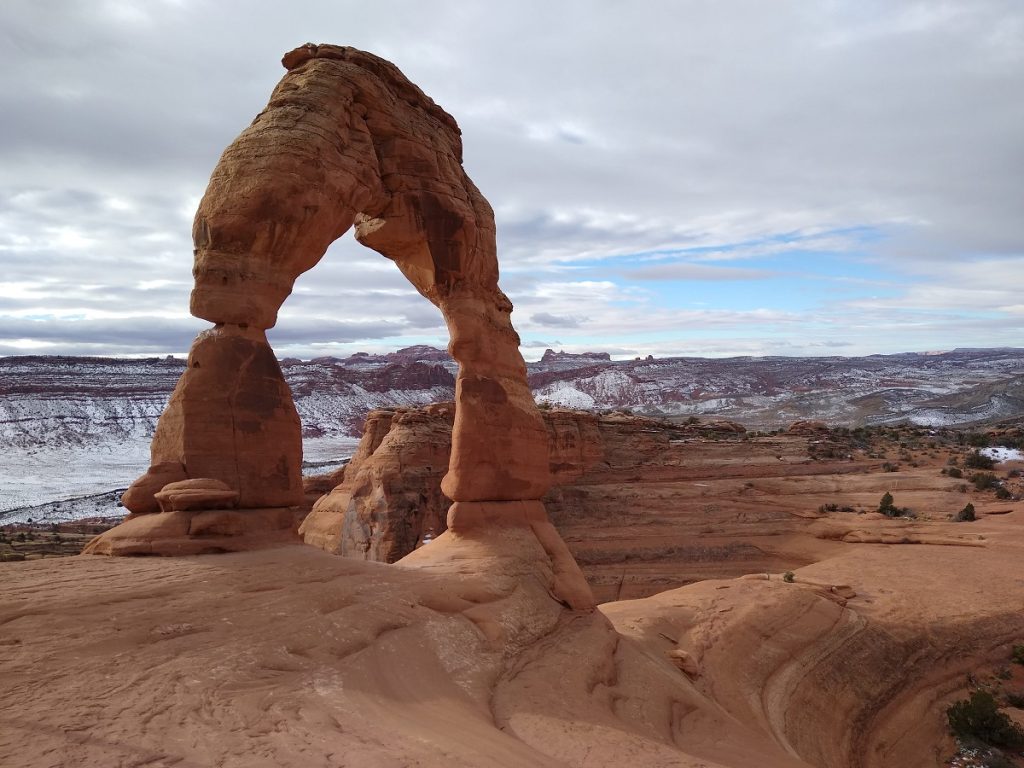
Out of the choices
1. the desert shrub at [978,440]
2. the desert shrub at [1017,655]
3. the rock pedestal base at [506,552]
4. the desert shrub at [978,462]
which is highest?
the rock pedestal base at [506,552]

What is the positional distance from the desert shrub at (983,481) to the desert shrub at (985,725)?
2114 centimetres

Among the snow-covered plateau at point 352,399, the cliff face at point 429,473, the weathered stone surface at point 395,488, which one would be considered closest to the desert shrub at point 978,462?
the cliff face at point 429,473

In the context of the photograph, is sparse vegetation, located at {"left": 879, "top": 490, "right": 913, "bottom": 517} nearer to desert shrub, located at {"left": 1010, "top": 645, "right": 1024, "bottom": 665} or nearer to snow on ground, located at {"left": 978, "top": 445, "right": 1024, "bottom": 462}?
snow on ground, located at {"left": 978, "top": 445, "right": 1024, "bottom": 462}

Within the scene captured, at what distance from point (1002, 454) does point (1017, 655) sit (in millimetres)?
26316

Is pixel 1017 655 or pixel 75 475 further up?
pixel 1017 655

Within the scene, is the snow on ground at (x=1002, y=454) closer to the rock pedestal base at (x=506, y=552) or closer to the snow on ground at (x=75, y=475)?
the rock pedestal base at (x=506, y=552)

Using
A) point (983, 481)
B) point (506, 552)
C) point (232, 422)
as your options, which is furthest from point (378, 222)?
point (983, 481)

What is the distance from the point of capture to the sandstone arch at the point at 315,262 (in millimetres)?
9414

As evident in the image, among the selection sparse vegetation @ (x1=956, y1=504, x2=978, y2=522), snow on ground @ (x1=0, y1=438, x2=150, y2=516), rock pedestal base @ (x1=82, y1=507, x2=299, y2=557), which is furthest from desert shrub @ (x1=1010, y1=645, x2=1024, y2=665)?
snow on ground @ (x1=0, y1=438, x2=150, y2=516)

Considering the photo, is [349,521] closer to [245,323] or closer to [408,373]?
[245,323]

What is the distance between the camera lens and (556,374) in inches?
4902

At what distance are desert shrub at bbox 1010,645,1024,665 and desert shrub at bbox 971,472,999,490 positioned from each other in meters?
17.3

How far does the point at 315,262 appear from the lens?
34.9ft

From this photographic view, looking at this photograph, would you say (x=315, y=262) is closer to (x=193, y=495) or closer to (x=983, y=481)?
(x=193, y=495)
